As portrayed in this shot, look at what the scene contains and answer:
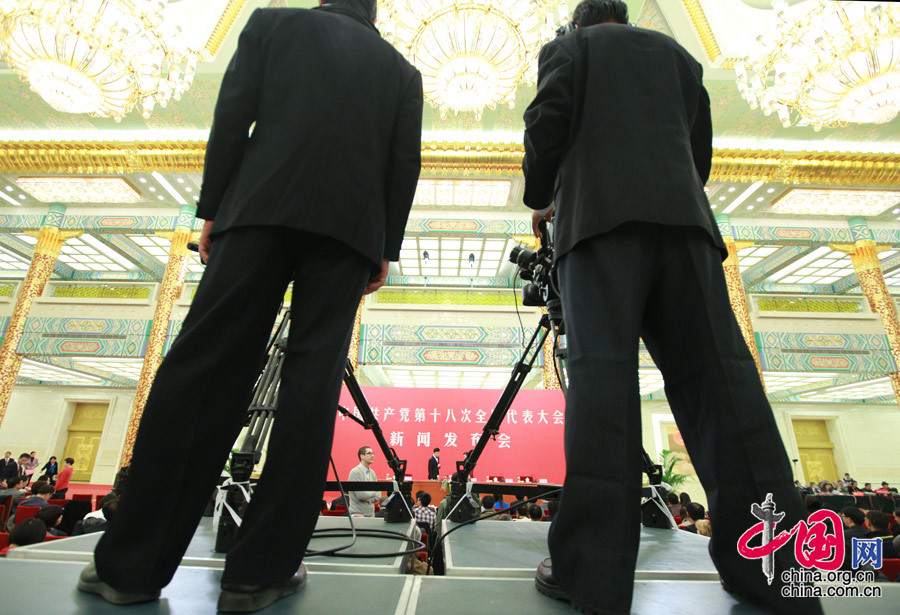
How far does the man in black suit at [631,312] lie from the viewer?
715 millimetres

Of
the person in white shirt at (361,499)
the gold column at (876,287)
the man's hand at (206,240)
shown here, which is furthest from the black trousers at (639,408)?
the gold column at (876,287)

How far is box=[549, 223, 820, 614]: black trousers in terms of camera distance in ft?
2.29

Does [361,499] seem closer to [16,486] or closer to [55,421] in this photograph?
[16,486]

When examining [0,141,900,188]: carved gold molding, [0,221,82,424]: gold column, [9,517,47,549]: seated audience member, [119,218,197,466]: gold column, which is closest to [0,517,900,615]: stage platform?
[9,517,47,549]: seated audience member

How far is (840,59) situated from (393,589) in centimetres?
580

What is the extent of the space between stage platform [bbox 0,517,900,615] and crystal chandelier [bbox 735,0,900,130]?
522 centimetres

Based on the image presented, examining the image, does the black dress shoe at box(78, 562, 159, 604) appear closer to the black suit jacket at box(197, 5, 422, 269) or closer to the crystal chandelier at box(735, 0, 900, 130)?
the black suit jacket at box(197, 5, 422, 269)

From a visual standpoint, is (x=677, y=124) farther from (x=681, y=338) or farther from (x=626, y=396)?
(x=626, y=396)

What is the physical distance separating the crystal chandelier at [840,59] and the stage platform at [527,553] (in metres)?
4.96

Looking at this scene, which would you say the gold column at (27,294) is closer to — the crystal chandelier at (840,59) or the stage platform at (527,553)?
the stage platform at (527,553)

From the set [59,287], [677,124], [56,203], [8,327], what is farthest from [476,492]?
[59,287]

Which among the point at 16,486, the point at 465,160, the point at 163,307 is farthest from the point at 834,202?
→ the point at 16,486

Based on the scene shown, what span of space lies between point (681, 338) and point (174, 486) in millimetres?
885

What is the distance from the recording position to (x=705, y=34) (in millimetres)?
5676
